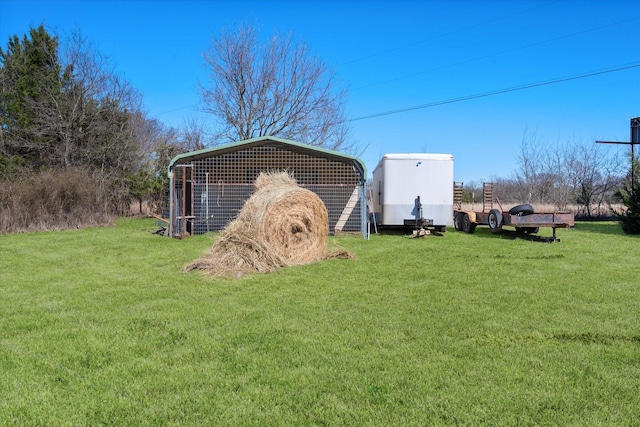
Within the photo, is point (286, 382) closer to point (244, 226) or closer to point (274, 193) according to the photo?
point (244, 226)

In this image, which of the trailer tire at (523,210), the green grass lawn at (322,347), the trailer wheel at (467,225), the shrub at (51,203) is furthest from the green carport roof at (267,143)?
the green grass lawn at (322,347)

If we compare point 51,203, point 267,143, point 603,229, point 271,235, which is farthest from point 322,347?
point 603,229

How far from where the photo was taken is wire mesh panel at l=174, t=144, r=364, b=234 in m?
15.2

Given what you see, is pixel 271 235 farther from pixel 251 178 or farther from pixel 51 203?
pixel 51 203

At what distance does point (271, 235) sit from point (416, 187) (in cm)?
717

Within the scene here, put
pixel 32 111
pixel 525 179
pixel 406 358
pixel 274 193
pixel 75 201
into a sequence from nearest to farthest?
1. pixel 406 358
2. pixel 274 193
3. pixel 75 201
4. pixel 32 111
5. pixel 525 179

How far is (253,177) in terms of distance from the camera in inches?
625

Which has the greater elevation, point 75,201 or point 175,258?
point 75,201

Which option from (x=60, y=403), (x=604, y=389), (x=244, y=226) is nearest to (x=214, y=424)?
(x=60, y=403)

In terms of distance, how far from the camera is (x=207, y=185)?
1496 cm

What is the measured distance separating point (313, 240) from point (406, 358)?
18.3 ft

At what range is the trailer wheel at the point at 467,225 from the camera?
15.0 m

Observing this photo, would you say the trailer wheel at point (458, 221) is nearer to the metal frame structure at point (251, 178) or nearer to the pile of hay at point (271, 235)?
the metal frame structure at point (251, 178)

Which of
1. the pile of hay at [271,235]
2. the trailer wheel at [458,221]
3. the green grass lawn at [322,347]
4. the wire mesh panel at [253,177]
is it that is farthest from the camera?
the trailer wheel at [458,221]
